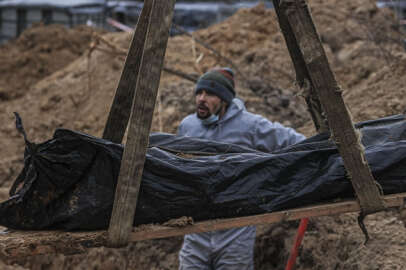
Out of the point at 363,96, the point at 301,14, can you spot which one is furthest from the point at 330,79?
the point at 363,96

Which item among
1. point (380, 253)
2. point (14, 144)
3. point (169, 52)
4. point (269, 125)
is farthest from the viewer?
point (169, 52)

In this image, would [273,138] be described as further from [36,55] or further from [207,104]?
[36,55]

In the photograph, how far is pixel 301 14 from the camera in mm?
2225

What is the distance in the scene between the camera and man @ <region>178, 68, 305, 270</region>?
3.51 metres

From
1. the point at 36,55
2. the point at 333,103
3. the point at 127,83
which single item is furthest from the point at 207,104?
the point at 36,55

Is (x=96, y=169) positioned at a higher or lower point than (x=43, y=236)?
higher

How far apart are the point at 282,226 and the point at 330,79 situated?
2.42 m

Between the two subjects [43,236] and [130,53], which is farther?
[130,53]

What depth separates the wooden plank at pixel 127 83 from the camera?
268cm

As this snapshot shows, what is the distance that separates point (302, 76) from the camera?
296cm

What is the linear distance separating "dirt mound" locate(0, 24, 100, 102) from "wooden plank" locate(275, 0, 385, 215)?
9644mm

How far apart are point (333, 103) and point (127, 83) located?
43.7 inches

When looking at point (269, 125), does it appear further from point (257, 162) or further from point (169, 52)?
point (169, 52)

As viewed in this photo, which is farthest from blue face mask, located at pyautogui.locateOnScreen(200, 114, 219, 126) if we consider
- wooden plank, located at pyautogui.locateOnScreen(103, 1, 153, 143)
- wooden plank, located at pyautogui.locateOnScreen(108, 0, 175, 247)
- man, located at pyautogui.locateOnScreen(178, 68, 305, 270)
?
wooden plank, located at pyautogui.locateOnScreen(108, 0, 175, 247)
